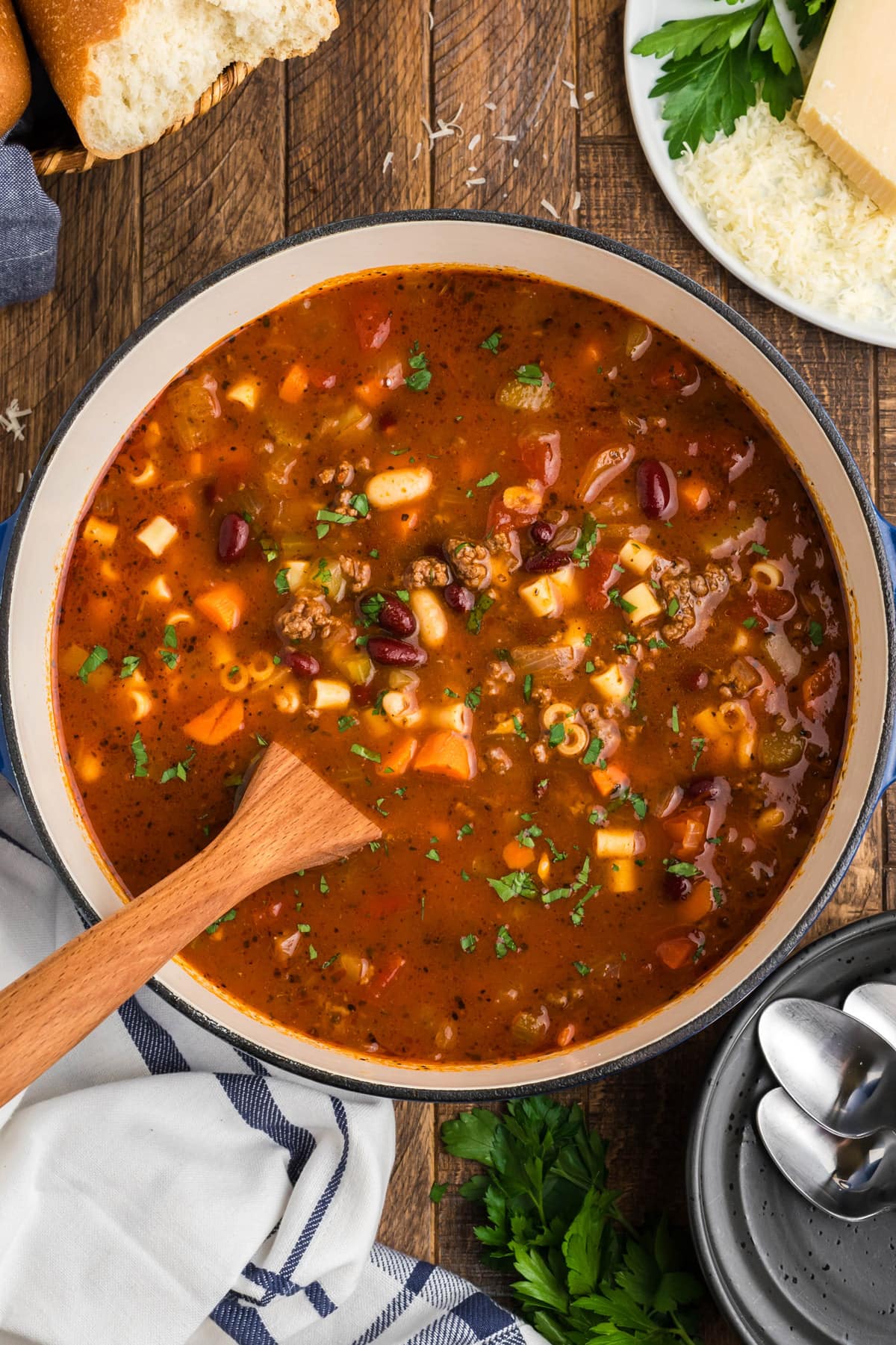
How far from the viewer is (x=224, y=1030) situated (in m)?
2.86

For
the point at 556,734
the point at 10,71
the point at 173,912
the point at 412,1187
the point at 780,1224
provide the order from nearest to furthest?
1. the point at 173,912
2. the point at 10,71
3. the point at 556,734
4. the point at 780,1224
5. the point at 412,1187

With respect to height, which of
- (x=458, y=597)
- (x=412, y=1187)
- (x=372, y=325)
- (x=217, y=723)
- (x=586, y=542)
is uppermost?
(x=372, y=325)

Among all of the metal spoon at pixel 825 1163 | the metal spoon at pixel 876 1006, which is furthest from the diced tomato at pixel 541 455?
the metal spoon at pixel 825 1163

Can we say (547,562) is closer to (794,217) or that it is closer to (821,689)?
(821,689)

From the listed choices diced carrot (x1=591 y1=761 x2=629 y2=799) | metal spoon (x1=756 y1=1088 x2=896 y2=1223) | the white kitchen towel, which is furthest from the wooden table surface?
the white kitchen towel

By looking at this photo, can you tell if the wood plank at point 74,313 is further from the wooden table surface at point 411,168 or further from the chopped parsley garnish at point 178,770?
the chopped parsley garnish at point 178,770

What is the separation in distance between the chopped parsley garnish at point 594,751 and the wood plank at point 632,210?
1.40 meters

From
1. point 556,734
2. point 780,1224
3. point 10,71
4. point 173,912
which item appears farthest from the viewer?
point 780,1224

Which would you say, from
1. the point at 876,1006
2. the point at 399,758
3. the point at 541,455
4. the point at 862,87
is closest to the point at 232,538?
the point at 399,758

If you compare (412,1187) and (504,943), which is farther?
(412,1187)

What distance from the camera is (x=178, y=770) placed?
300cm

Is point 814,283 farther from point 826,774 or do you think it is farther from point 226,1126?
point 226,1126

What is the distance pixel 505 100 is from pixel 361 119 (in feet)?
1.39

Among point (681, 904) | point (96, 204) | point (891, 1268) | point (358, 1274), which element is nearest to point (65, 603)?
point (96, 204)
